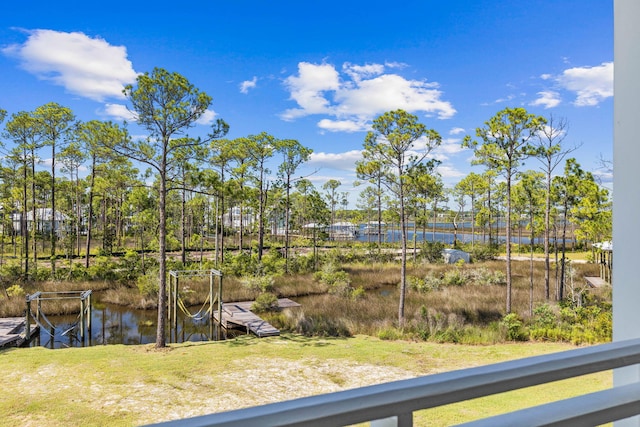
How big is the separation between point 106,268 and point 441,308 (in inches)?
367

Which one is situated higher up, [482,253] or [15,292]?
[482,253]

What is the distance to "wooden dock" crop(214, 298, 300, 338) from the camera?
23.1 feet

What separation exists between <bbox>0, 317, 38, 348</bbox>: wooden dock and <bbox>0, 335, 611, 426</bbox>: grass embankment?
2.32ft

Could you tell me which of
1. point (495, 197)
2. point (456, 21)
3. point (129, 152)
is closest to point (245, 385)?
point (129, 152)

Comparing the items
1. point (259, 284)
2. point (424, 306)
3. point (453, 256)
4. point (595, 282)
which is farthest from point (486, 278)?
point (259, 284)

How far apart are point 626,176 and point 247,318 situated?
7577mm

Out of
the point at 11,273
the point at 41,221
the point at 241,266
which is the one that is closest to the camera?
the point at 11,273

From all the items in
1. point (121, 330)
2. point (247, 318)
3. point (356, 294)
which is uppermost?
point (356, 294)

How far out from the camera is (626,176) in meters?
0.83

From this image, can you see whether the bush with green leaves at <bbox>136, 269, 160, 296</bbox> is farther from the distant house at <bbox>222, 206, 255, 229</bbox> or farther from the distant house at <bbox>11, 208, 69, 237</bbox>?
the distant house at <bbox>11, 208, 69, 237</bbox>

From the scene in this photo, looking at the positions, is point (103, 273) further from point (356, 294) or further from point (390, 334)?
point (390, 334)

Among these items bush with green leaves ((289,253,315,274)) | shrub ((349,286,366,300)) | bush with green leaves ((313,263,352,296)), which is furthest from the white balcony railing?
bush with green leaves ((289,253,315,274))

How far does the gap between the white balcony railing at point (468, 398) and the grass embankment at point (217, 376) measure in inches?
110

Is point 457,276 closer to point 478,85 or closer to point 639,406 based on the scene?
point 478,85
